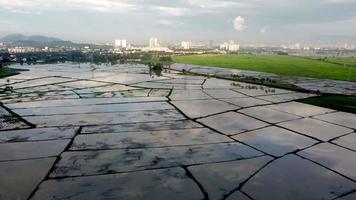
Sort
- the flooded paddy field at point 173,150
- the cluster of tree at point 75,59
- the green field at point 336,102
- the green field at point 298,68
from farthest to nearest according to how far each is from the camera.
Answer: the cluster of tree at point 75,59
the green field at point 298,68
the green field at point 336,102
the flooded paddy field at point 173,150

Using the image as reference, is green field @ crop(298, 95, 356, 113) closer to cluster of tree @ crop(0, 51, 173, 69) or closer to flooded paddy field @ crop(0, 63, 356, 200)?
flooded paddy field @ crop(0, 63, 356, 200)

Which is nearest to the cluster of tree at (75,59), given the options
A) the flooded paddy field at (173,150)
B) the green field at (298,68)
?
the green field at (298,68)

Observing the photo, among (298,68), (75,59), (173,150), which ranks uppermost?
(173,150)

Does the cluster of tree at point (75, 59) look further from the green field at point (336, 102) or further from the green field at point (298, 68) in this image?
the green field at point (336, 102)

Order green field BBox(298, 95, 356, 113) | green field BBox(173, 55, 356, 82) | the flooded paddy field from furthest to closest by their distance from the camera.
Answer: green field BBox(173, 55, 356, 82) → green field BBox(298, 95, 356, 113) → the flooded paddy field

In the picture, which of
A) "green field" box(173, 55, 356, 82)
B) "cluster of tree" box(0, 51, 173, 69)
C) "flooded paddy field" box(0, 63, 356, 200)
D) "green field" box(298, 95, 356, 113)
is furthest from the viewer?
"cluster of tree" box(0, 51, 173, 69)

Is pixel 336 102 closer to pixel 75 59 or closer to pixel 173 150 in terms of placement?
pixel 173 150

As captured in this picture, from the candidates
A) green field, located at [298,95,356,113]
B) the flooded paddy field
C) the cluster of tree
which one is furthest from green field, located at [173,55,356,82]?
the flooded paddy field

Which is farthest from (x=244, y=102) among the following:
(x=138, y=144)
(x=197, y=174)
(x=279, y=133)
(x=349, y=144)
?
(x=197, y=174)

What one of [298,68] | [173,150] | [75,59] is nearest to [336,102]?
[173,150]

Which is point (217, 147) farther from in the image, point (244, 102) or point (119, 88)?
point (119, 88)

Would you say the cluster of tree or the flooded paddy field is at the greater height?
the flooded paddy field
